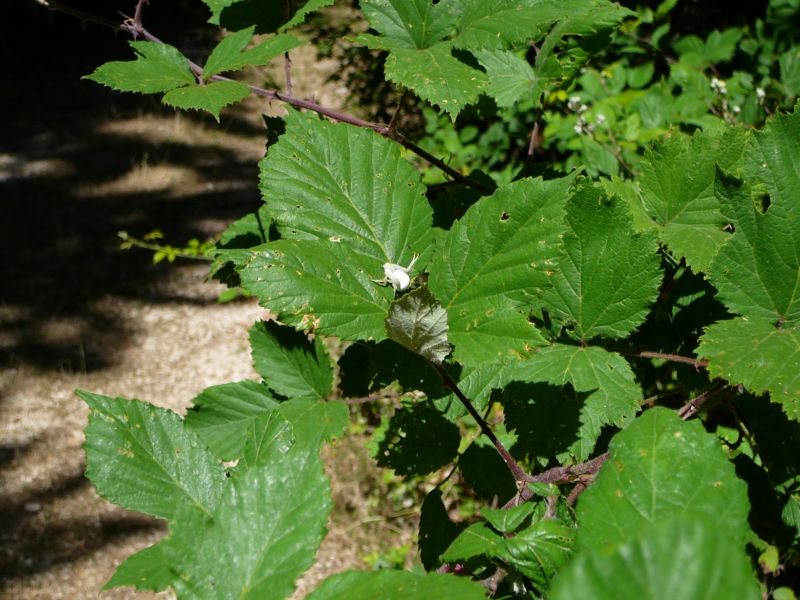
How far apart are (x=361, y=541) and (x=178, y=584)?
252 centimetres

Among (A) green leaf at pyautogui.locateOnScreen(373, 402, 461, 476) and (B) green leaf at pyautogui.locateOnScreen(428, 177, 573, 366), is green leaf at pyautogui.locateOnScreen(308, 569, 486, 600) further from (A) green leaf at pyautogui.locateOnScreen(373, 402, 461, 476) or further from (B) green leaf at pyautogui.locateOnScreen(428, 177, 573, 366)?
(A) green leaf at pyautogui.locateOnScreen(373, 402, 461, 476)

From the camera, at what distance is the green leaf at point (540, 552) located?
2.24 ft

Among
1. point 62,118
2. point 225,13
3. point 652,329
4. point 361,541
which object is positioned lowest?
point 361,541

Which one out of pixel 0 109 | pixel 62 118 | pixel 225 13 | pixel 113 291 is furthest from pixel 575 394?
pixel 0 109

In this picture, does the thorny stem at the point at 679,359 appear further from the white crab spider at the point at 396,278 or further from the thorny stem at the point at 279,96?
the thorny stem at the point at 279,96

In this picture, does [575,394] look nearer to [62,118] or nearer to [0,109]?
[62,118]

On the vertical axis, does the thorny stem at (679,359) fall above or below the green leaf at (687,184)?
below

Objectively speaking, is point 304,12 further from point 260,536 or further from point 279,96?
point 260,536

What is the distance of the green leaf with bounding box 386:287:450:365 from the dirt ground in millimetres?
2348

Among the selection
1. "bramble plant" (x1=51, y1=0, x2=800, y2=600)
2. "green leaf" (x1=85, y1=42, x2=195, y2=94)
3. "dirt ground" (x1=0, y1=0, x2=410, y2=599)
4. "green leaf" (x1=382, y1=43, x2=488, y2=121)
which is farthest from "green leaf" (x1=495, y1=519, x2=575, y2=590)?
"dirt ground" (x1=0, y1=0, x2=410, y2=599)

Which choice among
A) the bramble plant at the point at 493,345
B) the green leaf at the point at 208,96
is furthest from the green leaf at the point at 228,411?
the green leaf at the point at 208,96

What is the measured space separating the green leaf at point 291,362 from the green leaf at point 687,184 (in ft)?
1.78

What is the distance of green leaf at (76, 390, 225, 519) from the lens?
799 mm

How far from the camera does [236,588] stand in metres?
0.61
